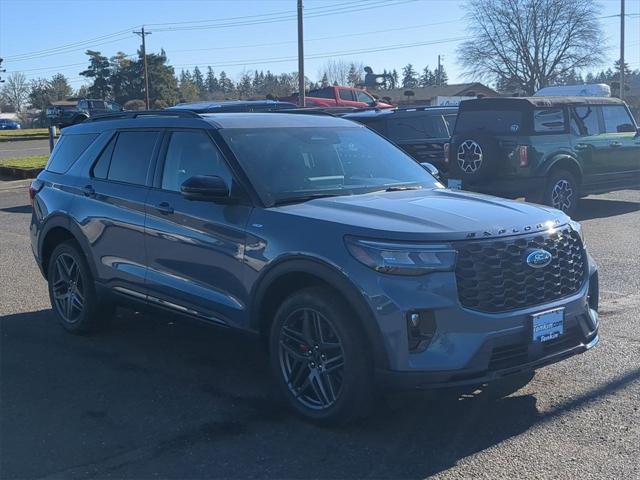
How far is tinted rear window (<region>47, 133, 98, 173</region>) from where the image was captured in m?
7.13

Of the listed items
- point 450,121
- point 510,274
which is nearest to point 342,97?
point 450,121

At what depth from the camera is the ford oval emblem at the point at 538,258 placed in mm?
4578

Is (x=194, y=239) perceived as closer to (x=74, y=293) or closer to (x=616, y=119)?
(x=74, y=293)

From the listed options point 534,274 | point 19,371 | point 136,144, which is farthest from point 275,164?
point 19,371

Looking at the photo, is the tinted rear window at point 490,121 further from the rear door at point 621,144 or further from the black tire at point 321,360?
the black tire at point 321,360

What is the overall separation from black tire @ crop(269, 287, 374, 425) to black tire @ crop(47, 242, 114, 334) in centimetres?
237

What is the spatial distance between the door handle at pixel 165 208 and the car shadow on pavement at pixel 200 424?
2.60ft

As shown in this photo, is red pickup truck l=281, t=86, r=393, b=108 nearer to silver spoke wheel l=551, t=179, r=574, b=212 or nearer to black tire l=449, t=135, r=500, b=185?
silver spoke wheel l=551, t=179, r=574, b=212

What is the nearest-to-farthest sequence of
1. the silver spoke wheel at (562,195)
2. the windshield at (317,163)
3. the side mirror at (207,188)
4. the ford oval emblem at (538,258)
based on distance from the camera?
the ford oval emblem at (538,258), the side mirror at (207,188), the windshield at (317,163), the silver spoke wheel at (562,195)

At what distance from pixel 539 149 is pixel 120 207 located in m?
7.92

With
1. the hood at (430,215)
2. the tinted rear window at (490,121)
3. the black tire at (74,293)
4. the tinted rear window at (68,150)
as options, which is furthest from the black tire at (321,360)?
the tinted rear window at (490,121)

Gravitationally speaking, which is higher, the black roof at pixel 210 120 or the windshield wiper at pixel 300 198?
the black roof at pixel 210 120

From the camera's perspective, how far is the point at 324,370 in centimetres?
473

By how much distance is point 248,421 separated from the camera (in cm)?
489
